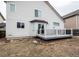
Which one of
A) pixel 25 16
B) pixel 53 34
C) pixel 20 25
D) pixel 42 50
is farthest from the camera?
pixel 25 16

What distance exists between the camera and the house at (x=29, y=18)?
19109 millimetres

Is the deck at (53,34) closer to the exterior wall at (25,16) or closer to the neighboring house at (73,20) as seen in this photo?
the exterior wall at (25,16)

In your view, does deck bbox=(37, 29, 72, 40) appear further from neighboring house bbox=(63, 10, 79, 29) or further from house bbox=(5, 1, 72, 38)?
neighboring house bbox=(63, 10, 79, 29)

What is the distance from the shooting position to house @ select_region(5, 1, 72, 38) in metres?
19.1

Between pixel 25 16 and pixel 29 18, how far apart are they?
28.3 inches

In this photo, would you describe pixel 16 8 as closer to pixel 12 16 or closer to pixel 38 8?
pixel 12 16

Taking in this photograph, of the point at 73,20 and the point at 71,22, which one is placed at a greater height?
the point at 73,20

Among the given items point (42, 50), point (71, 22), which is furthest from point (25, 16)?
point (71, 22)

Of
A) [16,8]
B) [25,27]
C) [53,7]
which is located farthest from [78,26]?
[16,8]

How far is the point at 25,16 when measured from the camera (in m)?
20.0

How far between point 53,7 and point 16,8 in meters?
6.52

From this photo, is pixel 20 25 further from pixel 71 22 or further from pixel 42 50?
pixel 71 22

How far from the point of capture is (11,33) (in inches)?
755

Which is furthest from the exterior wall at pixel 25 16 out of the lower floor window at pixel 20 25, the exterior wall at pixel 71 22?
the exterior wall at pixel 71 22
